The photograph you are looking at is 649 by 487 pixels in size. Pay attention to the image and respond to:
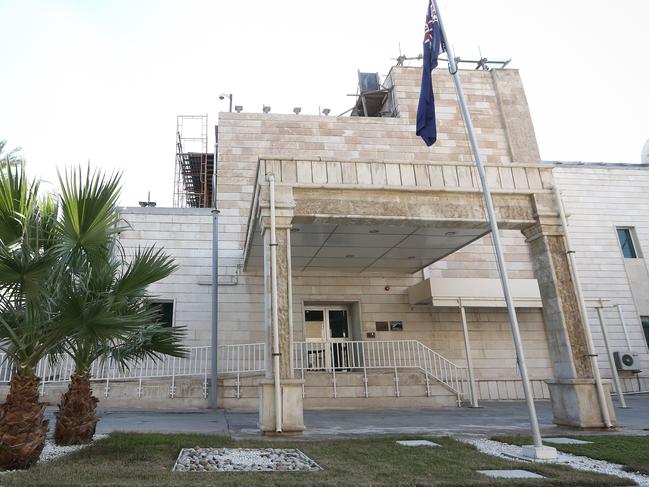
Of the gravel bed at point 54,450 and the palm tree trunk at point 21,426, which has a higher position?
the palm tree trunk at point 21,426

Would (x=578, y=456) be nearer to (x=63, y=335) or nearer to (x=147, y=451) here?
(x=147, y=451)

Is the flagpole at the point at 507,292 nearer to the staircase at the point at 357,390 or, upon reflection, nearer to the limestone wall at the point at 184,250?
the staircase at the point at 357,390

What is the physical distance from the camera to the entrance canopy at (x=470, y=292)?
496 inches

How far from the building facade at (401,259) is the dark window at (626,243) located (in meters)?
0.05

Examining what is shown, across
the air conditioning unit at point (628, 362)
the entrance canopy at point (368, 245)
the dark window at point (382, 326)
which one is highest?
the entrance canopy at point (368, 245)

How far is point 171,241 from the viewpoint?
44.9ft

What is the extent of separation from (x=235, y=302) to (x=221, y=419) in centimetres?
489

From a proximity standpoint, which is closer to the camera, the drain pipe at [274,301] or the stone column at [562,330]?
the drain pipe at [274,301]

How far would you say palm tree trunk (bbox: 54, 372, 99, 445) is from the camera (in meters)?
5.51

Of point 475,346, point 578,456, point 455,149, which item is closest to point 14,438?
point 578,456

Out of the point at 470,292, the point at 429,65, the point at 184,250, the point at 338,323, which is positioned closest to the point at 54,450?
the point at 429,65

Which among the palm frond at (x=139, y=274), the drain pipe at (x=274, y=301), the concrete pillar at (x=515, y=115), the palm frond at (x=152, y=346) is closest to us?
the palm frond at (x=139, y=274)

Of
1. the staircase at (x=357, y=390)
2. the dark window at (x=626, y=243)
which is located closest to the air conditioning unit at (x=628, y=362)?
the dark window at (x=626, y=243)

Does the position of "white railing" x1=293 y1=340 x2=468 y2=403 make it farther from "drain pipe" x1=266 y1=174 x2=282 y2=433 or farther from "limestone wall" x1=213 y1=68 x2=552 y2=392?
"drain pipe" x1=266 y1=174 x2=282 y2=433
